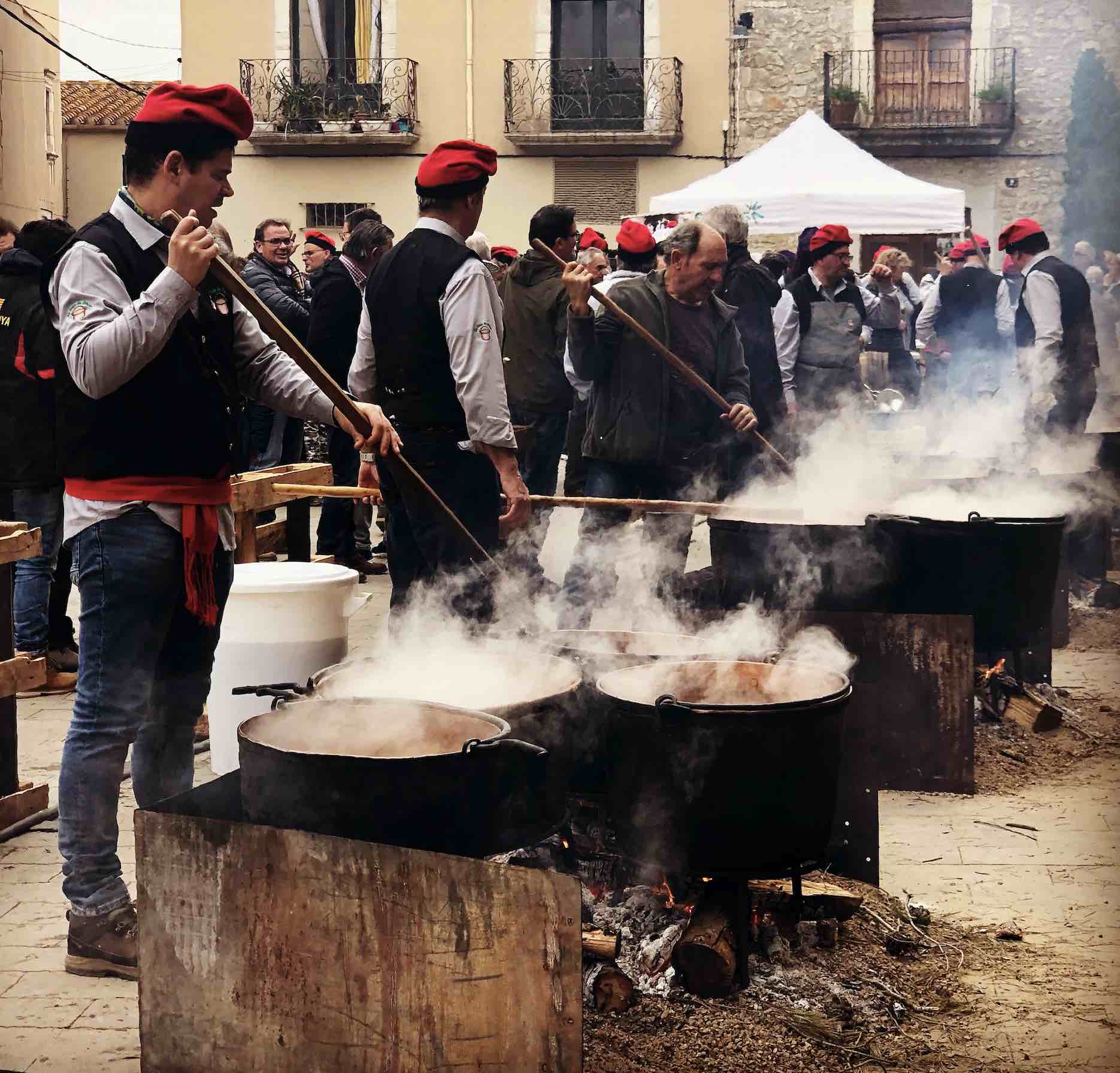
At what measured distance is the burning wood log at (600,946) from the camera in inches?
135

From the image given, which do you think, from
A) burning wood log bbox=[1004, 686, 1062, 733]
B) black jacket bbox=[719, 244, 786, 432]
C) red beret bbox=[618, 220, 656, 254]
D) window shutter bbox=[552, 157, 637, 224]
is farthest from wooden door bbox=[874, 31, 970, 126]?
burning wood log bbox=[1004, 686, 1062, 733]

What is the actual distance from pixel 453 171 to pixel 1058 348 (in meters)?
5.58

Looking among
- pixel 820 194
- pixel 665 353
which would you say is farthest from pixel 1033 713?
pixel 820 194

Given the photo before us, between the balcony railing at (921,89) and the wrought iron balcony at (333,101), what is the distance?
741 centimetres

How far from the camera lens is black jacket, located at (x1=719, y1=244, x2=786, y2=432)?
744 centimetres

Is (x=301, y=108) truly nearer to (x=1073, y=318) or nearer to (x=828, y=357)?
(x=828, y=357)

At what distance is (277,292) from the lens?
9281 mm

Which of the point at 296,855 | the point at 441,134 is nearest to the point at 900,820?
the point at 296,855

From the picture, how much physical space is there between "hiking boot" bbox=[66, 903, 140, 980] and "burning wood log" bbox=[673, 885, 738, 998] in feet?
4.53

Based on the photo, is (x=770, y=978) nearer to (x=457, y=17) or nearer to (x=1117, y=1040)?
(x=1117, y=1040)

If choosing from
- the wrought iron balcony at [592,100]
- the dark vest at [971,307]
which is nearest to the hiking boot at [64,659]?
the dark vest at [971,307]

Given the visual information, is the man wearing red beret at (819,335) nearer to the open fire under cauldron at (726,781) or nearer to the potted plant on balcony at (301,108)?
the open fire under cauldron at (726,781)

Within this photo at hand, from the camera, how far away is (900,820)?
4918 millimetres

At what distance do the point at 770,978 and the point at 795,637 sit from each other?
137cm
